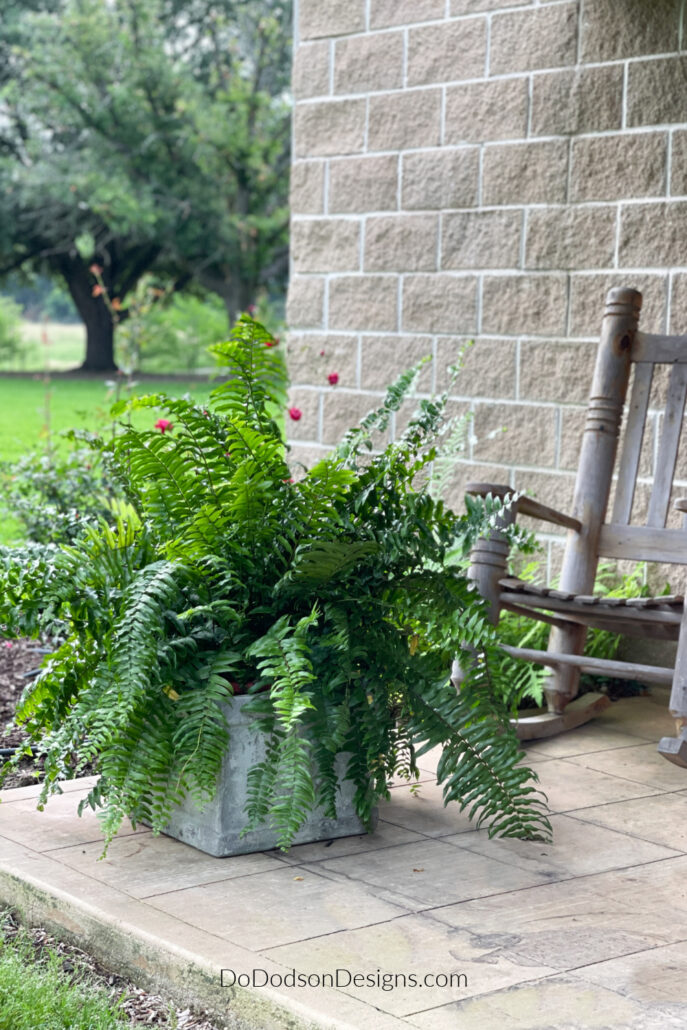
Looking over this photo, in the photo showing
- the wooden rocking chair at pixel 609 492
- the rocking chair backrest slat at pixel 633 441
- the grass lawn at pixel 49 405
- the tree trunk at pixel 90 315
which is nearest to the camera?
the wooden rocking chair at pixel 609 492

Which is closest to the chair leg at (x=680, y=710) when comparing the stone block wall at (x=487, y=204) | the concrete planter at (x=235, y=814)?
the concrete planter at (x=235, y=814)

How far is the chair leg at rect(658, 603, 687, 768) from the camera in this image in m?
2.40

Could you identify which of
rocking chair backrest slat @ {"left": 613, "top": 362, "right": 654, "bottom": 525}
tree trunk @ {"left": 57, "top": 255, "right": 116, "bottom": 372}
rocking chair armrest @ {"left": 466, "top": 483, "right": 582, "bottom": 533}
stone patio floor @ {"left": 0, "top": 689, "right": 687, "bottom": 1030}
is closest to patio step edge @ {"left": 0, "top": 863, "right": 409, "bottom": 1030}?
stone patio floor @ {"left": 0, "top": 689, "right": 687, "bottom": 1030}

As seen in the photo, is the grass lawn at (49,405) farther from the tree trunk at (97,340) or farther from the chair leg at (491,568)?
the chair leg at (491,568)

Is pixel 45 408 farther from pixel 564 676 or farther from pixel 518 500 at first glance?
pixel 518 500

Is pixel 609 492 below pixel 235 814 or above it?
above

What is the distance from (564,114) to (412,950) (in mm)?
2525

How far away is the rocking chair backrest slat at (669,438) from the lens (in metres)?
3.08

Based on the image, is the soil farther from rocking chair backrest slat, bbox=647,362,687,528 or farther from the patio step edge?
rocking chair backrest slat, bbox=647,362,687,528

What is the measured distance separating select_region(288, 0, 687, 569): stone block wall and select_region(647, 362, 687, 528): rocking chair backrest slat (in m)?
0.24

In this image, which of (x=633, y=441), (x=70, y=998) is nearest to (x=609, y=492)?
(x=633, y=441)

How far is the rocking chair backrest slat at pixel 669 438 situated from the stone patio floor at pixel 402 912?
0.84 metres

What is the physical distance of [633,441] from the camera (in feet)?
10.3

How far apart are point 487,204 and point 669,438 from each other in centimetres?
99
